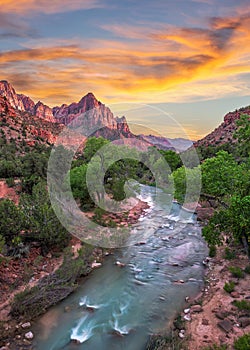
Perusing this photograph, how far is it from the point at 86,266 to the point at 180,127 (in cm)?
1103

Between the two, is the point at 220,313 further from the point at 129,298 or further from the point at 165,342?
the point at 129,298

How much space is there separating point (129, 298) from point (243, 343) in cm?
624

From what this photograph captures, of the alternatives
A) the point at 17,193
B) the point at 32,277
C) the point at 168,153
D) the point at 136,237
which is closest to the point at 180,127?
the point at 136,237

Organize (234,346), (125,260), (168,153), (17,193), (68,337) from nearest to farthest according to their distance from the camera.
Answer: (234,346) < (68,337) < (125,260) < (17,193) < (168,153)

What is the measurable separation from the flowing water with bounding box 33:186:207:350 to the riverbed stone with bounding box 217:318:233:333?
7.27ft

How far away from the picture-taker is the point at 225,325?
38.1 ft

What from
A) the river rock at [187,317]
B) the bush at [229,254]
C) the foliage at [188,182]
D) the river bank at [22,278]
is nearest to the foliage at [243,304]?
the river rock at [187,317]

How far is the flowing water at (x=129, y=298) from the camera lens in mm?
11820

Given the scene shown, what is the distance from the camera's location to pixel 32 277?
1550 cm

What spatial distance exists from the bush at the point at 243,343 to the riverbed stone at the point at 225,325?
103cm

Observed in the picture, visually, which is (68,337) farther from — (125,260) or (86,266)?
(125,260)

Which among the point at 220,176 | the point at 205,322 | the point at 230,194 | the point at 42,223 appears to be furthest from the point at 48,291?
the point at 220,176

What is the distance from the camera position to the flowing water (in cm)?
1182

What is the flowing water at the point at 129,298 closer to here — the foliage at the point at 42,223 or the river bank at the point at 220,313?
the river bank at the point at 220,313
